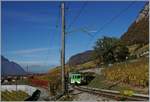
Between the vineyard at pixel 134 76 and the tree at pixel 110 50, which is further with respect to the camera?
the tree at pixel 110 50

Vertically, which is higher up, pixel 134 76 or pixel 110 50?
pixel 110 50

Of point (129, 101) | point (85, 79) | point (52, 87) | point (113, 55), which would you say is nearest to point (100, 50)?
point (113, 55)

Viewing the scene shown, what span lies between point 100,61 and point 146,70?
70.4m

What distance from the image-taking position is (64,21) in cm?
3809

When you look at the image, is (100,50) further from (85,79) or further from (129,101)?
(129,101)

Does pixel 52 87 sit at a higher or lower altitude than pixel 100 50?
lower

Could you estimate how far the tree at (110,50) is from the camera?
109 meters

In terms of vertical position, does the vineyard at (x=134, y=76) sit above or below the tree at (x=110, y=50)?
below

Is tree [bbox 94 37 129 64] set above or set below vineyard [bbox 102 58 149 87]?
above

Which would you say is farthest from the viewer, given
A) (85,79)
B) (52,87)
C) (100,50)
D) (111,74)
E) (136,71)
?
(100,50)

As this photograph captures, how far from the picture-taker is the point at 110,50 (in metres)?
108

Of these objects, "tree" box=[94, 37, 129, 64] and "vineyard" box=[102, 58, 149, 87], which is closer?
"vineyard" box=[102, 58, 149, 87]

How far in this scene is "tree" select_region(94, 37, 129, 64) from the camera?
108688 mm

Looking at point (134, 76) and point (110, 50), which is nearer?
point (134, 76)
